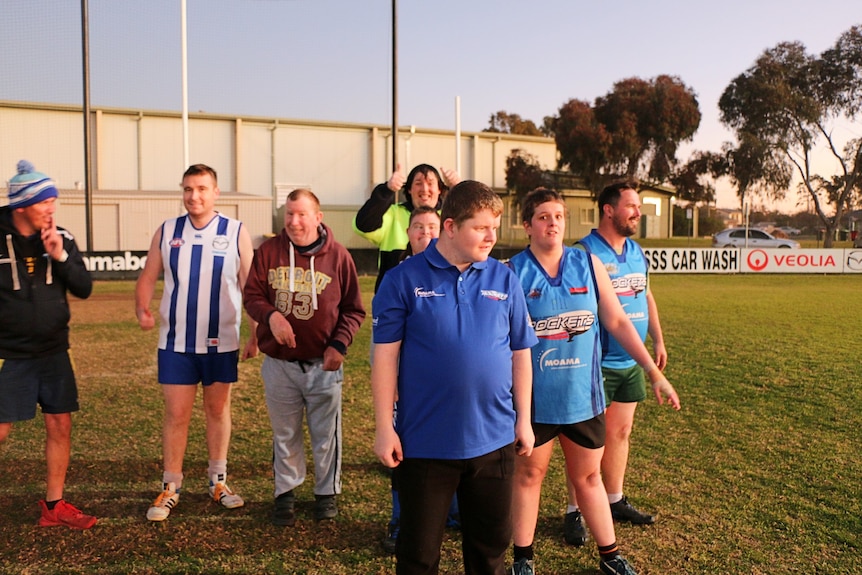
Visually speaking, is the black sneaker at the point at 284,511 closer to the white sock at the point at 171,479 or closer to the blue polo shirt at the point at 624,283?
the white sock at the point at 171,479

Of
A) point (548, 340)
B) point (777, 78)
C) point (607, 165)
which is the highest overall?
point (777, 78)

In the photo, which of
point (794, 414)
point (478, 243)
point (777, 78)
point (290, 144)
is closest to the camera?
point (478, 243)

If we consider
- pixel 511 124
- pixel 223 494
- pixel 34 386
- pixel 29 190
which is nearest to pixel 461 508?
pixel 223 494

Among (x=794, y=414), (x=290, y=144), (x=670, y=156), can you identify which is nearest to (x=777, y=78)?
(x=670, y=156)

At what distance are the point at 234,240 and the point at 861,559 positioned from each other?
3.93 metres

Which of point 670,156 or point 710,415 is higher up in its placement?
point 670,156

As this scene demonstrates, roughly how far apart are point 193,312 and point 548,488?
2.56 metres

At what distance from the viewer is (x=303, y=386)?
4.48 metres

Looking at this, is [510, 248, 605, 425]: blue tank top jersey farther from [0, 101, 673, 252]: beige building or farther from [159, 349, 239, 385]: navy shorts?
[0, 101, 673, 252]: beige building

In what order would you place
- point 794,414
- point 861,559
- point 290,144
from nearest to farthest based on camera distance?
point 861,559 → point 794,414 → point 290,144

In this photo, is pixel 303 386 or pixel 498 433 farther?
pixel 303 386

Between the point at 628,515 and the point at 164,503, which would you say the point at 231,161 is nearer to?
the point at 164,503

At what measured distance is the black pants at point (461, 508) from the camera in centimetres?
291

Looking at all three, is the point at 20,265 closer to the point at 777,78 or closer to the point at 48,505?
the point at 48,505
